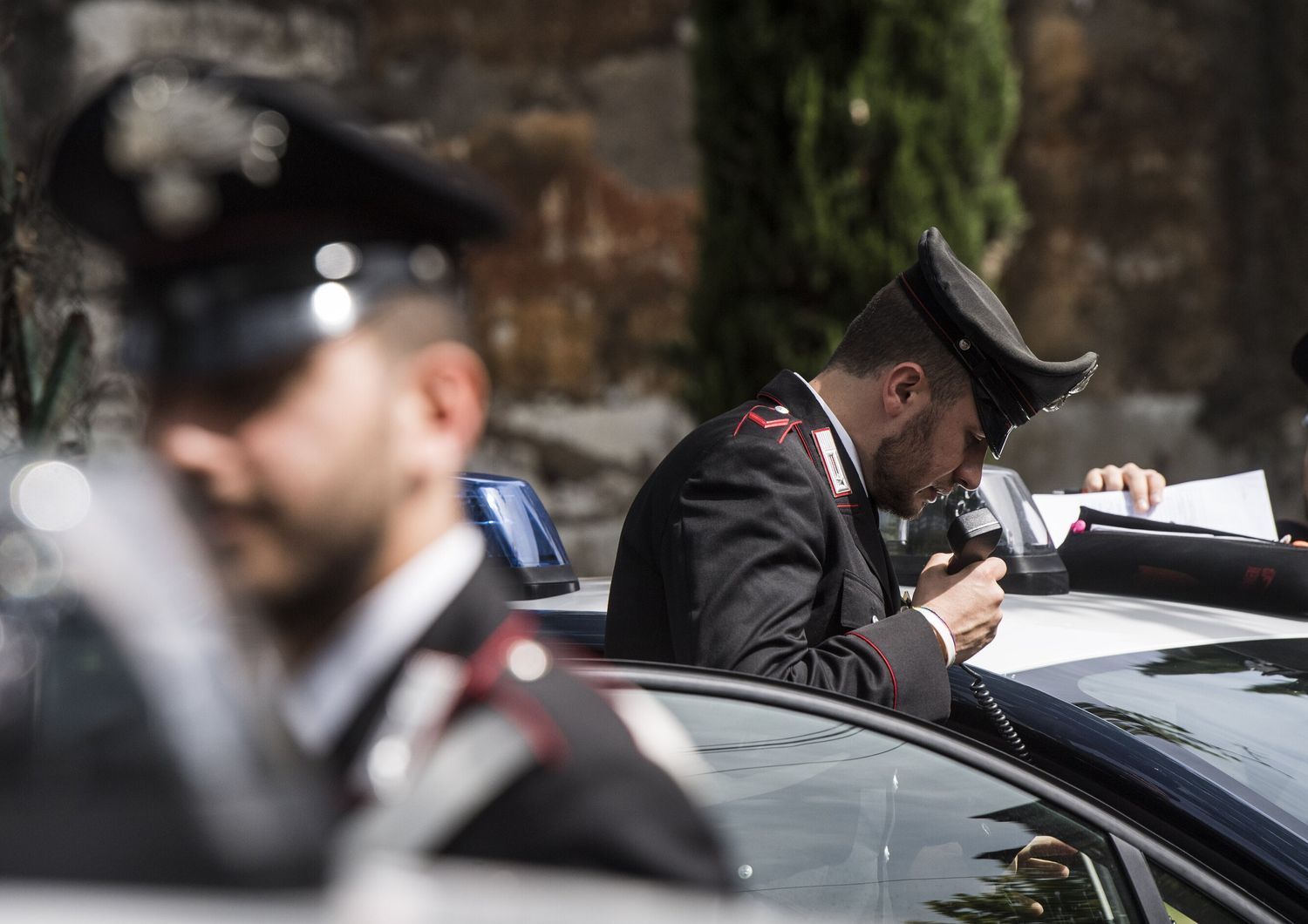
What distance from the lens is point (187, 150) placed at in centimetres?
95

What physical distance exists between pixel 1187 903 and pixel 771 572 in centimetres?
73

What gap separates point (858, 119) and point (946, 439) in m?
4.38

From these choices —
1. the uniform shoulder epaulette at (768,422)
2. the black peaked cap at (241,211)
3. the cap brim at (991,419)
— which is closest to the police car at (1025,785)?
the cap brim at (991,419)

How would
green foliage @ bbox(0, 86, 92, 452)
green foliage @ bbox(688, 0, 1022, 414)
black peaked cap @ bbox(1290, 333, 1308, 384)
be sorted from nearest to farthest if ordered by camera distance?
green foliage @ bbox(0, 86, 92, 452), black peaked cap @ bbox(1290, 333, 1308, 384), green foliage @ bbox(688, 0, 1022, 414)

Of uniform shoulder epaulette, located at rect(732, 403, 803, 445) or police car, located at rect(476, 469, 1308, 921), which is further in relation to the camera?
uniform shoulder epaulette, located at rect(732, 403, 803, 445)

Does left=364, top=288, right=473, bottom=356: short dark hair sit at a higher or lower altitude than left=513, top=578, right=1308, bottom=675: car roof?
higher

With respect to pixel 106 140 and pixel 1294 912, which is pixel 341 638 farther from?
pixel 1294 912

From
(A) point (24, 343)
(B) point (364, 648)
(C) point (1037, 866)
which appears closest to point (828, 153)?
(A) point (24, 343)

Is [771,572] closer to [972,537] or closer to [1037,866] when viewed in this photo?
[972,537]

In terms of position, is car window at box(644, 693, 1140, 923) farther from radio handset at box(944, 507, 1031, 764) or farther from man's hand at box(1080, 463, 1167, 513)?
man's hand at box(1080, 463, 1167, 513)

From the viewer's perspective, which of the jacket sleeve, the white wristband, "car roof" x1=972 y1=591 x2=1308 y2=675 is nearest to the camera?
the jacket sleeve

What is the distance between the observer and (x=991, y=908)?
5.60 feet

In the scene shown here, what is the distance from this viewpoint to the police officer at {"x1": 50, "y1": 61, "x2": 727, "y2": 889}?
2.86ft

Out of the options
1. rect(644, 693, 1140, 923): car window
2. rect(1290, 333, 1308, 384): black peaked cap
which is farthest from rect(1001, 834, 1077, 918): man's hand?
rect(1290, 333, 1308, 384): black peaked cap
